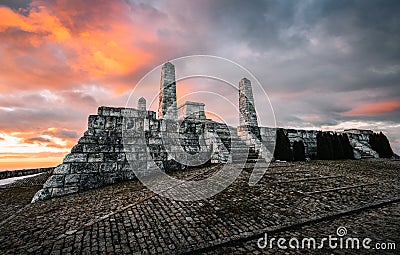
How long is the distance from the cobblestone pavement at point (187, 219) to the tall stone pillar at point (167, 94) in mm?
9555

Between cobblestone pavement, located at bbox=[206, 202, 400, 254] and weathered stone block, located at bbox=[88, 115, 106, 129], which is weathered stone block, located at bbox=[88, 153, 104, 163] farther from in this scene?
cobblestone pavement, located at bbox=[206, 202, 400, 254]

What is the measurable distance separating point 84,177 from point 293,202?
715cm

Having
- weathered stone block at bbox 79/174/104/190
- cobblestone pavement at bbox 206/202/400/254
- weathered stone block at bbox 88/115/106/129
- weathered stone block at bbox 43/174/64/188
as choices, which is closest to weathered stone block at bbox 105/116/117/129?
weathered stone block at bbox 88/115/106/129

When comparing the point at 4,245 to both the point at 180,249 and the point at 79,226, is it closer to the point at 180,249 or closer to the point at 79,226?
the point at 79,226

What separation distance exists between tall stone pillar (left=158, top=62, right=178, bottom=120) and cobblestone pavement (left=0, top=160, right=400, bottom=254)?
376 inches

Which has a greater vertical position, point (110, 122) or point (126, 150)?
point (110, 122)

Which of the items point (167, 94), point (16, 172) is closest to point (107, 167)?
point (167, 94)

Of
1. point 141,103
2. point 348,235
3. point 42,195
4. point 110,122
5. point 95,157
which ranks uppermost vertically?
point 141,103

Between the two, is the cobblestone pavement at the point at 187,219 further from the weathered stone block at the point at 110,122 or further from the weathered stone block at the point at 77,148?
the weathered stone block at the point at 110,122

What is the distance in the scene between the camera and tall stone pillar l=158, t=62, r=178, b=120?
15898 mm

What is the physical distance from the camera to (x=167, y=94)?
16.3m

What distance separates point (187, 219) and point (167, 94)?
42.5ft

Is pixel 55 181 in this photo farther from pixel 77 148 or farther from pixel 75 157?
pixel 77 148

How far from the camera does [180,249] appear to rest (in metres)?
3.30
